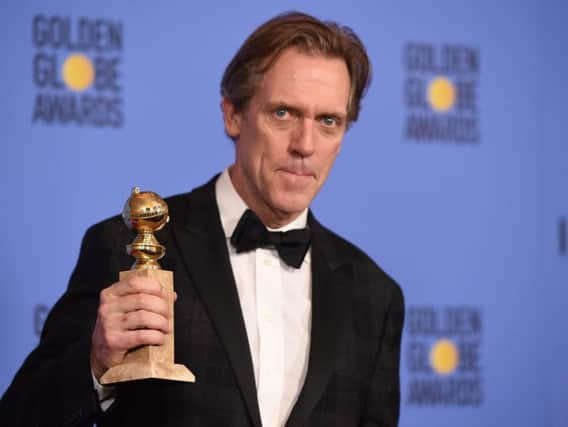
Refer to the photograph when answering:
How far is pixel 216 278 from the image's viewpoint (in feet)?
7.24

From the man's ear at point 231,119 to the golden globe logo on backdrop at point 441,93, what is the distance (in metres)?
0.97

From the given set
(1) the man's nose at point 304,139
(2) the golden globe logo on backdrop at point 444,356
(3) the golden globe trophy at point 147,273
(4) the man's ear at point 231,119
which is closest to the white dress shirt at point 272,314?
(4) the man's ear at point 231,119

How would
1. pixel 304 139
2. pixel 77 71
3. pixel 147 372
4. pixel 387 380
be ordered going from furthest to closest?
pixel 77 71
pixel 387 380
pixel 304 139
pixel 147 372

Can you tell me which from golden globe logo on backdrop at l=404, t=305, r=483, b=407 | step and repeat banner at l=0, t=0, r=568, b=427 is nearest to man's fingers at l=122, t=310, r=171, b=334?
step and repeat banner at l=0, t=0, r=568, b=427

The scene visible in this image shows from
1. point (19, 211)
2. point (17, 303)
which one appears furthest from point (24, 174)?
point (17, 303)

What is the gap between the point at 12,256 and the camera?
268 cm

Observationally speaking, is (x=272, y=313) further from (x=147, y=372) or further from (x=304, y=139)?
(x=147, y=372)

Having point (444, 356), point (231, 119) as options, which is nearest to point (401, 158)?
point (444, 356)

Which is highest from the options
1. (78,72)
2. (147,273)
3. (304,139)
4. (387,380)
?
(78,72)

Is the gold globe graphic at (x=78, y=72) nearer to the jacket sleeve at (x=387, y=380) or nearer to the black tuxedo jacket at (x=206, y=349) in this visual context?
the black tuxedo jacket at (x=206, y=349)

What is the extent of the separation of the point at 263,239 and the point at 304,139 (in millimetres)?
240

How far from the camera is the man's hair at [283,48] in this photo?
2.33 meters

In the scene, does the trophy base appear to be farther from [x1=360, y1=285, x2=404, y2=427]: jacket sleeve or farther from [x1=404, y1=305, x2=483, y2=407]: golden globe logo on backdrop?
[x1=404, y1=305, x2=483, y2=407]: golden globe logo on backdrop

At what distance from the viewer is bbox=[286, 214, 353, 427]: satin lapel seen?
2.17 metres
